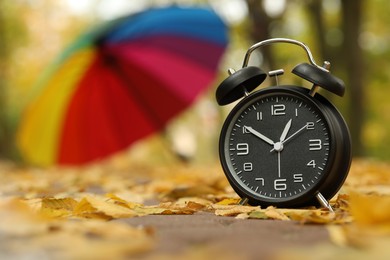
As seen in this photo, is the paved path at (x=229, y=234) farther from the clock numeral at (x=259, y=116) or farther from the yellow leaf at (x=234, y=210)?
the clock numeral at (x=259, y=116)

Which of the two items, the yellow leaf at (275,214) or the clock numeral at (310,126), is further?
the clock numeral at (310,126)

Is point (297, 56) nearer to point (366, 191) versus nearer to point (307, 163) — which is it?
point (366, 191)

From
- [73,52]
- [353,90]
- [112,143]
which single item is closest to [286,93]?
[73,52]

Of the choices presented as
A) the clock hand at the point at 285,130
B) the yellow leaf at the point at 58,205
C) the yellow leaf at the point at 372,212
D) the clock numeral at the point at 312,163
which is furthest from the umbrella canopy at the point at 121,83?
the yellow leaf at the point at 372,212

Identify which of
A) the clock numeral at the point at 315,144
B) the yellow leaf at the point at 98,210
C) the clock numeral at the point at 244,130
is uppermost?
the clock numeral at the point at 244,130

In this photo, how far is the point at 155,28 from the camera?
9.14 m

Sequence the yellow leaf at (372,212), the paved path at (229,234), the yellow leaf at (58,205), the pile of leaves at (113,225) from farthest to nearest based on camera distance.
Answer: the yellow leaf at (58,205), the yellow leaf at (372,212), the paved path at (229,234), the pile of leaves at (113,225)

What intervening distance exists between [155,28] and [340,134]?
22.0ft

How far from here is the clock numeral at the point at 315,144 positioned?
268 centimetres

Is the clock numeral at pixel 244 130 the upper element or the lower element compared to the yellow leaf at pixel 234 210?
upper

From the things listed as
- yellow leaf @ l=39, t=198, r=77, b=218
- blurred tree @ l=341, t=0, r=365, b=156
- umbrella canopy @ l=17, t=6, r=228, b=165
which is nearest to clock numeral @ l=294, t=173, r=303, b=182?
yellow leaf @ l=39, t=198, r=77, b=218

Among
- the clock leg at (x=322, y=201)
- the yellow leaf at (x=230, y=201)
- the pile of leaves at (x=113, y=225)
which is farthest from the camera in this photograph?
the yellow leaf at (x=230, y=201)

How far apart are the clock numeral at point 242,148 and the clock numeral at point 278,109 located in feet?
0.58

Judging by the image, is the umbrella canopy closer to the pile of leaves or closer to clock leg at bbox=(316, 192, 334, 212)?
the pile of leaves
